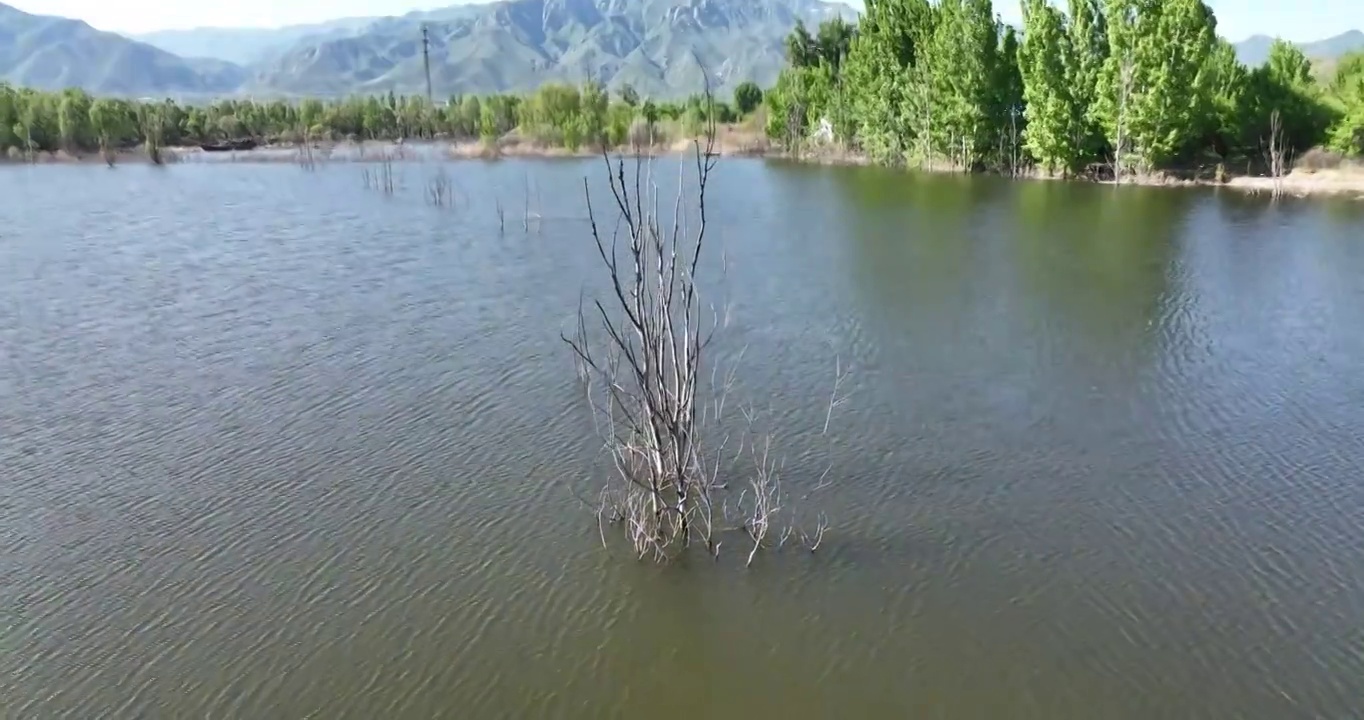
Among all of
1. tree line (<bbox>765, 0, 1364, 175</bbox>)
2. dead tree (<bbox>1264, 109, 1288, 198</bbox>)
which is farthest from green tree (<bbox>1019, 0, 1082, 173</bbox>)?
dead tree (<bbox>1264, 109, 1288, 198</bbox>)

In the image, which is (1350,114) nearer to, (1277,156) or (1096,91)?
(1277,156)

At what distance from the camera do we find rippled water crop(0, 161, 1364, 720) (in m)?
6.41

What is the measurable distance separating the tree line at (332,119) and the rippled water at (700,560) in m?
34.7

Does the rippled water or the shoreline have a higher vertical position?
the shoreline

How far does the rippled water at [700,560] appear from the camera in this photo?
641cm

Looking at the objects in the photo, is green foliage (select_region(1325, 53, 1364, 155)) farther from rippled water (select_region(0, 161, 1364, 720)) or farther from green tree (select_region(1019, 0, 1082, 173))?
rippled water (select_region(0, 161, 1364, 720))

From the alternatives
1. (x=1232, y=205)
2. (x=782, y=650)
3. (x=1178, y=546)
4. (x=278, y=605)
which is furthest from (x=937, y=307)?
(x=1232, y=205)

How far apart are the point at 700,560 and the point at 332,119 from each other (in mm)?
66374

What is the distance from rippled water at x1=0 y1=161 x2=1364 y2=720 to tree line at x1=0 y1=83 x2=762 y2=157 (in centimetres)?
3468

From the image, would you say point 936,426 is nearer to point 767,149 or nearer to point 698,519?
point 698,519

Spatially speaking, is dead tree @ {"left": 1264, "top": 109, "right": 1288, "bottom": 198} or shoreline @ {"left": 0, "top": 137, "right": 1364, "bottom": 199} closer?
dead tree @ {"left": 1264, "top": 109, "right": 1288, "bottom": 198}

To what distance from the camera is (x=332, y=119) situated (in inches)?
2630

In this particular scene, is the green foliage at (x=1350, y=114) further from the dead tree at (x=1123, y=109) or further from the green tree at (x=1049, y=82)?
the green tree at (x=1049, y=82)

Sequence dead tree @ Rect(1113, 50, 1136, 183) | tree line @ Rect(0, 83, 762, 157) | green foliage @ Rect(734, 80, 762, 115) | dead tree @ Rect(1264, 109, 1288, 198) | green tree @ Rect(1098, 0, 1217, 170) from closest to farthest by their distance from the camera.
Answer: dead tree @ Rect(1264, 109, 1288, 198) → green tree @ Rect(1098, 0, 1217, 170) → dead tree @ Rect(1113, 50, 1136, 183) → tree line @ Rect(0, 83, 762, 157) → green foliage @ Rect(734, 80, 762, 115)
